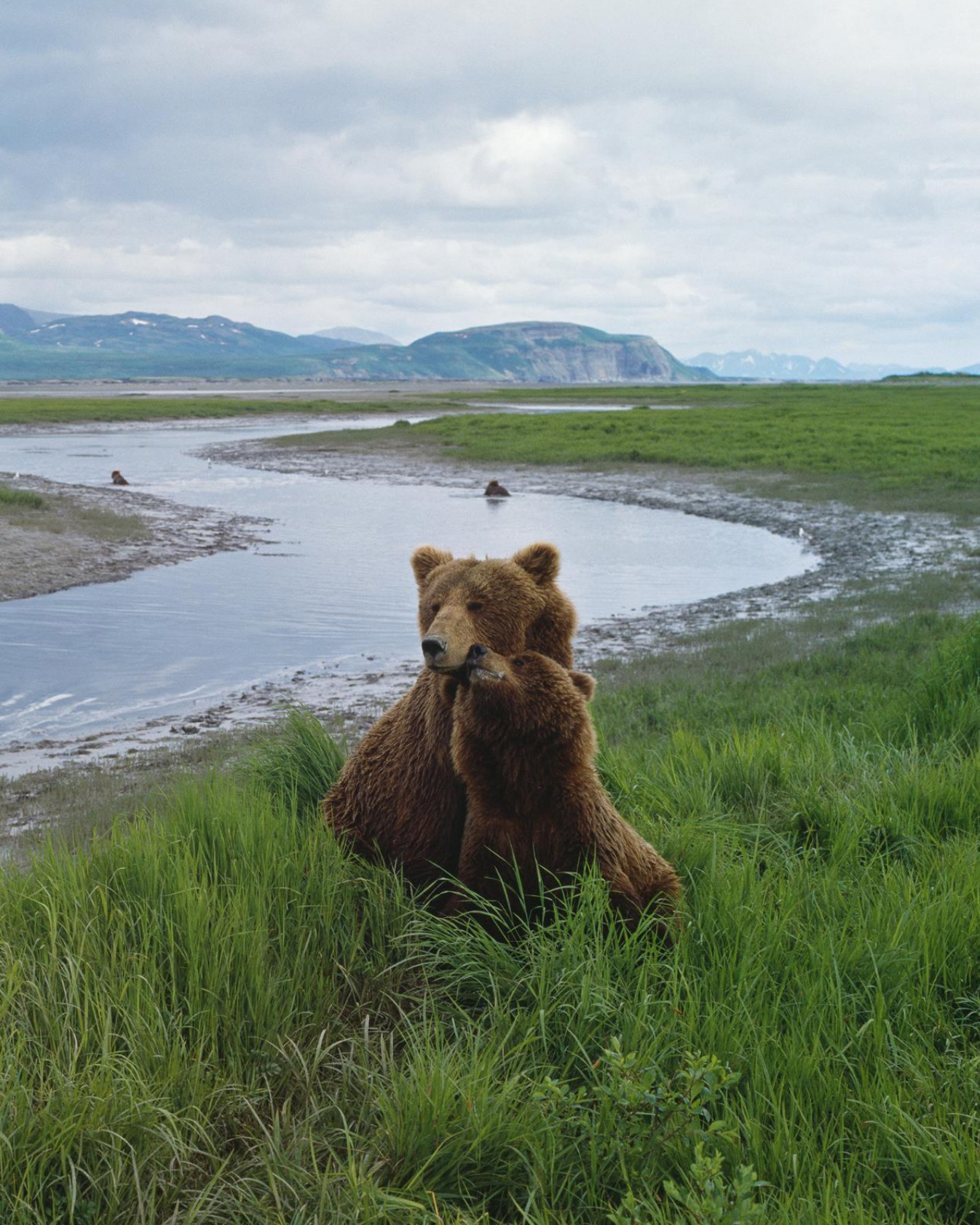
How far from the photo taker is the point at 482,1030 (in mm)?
2621

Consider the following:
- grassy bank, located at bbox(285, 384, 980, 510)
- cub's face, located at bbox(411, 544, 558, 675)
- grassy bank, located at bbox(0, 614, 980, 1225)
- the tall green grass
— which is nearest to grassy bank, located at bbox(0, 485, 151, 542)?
the tall green grass

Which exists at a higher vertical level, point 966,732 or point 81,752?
point 966,732

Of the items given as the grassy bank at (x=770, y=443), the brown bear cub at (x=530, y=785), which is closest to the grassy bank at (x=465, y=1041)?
the brown bear cub at (x=530, y=785)

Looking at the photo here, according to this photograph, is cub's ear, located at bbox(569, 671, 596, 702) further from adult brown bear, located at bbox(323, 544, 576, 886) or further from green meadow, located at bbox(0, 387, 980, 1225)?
green meadow, located at bbox(0, 387, 980, 1225)

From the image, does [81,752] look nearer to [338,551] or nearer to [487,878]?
[487,878]

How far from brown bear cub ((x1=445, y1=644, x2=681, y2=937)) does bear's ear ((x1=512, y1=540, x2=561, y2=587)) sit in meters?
0.25

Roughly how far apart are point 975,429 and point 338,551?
2775cm

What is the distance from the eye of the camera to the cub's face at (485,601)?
262cm

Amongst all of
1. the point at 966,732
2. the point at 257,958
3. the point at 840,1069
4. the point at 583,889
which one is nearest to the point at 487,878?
the point at 583,889

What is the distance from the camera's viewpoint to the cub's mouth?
2.62 metres

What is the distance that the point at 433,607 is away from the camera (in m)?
2.96

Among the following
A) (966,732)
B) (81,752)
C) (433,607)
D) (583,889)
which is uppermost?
(433,607)

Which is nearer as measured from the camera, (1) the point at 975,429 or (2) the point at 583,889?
(2) the point at 583,889

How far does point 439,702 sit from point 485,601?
0.36m
